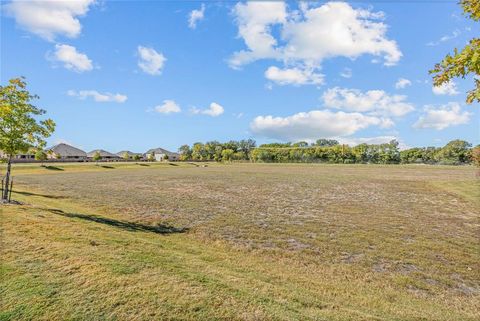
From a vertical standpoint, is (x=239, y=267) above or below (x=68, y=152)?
below

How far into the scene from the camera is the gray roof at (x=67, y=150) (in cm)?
10965

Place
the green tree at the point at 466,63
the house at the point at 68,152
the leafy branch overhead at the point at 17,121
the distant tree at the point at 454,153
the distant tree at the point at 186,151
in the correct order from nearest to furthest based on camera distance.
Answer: the green tree at the point at 466,63
the leafy branch overhead at the point at 17,121
the house at the point at 68,152
the distant tree at the point at 454,153
the distant tree at the point at 186,151

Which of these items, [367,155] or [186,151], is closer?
[367,155]

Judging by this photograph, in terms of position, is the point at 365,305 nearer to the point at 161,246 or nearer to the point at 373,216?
the point at 161,246

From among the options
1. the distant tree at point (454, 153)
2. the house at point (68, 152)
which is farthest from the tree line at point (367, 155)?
the house at point (68, 152)

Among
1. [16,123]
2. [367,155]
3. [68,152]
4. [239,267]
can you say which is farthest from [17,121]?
[367,155]

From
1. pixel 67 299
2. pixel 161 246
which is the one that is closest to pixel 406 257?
pixel 161 246

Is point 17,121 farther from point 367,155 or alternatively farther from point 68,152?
point 367,155

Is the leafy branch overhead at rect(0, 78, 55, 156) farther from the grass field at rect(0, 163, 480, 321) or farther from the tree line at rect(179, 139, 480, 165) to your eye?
the tree line at rect(179, 139, 480, 165)

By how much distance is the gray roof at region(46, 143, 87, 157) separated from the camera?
10965 centimetres

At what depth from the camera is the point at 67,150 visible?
372ft

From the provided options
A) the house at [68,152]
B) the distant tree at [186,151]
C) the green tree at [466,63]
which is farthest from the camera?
the distant tree at [186,151]

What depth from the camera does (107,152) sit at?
151000 millimetres

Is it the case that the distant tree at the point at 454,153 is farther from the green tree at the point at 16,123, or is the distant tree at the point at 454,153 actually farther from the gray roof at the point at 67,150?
the gray roof at the point at 67,150
